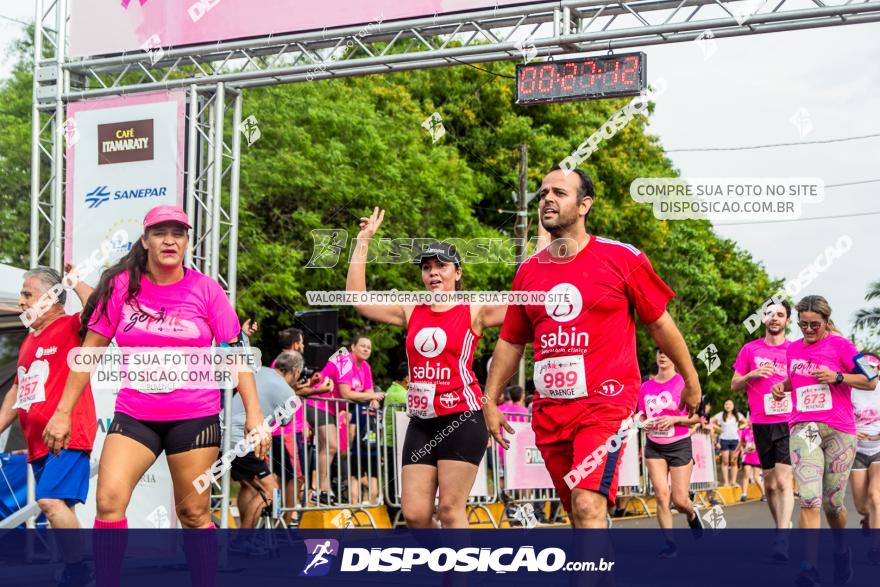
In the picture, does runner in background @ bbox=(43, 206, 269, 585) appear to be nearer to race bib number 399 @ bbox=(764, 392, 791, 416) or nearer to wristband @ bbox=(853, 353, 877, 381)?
wristband @ bbox=(853, 353, 877, 381)

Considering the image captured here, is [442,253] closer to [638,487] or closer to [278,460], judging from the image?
[278,460]

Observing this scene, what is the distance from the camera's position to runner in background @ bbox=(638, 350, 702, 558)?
11.1 m

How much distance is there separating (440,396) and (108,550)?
2.21m

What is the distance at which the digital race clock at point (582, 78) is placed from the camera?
1120 centimetres

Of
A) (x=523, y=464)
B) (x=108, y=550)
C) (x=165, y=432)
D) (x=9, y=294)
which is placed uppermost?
(x=9, y=294)

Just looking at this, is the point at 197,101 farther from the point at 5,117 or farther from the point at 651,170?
the point at 651,170

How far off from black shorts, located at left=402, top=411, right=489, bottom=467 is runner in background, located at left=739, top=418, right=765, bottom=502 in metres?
13.6

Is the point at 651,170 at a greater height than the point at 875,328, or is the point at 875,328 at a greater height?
the point at 651,170

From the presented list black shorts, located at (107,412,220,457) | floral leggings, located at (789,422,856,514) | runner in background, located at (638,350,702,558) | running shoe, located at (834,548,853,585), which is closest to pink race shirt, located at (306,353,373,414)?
runner in background, located at (638,350,702,558)

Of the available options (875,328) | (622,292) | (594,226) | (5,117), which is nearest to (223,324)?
(622,292)

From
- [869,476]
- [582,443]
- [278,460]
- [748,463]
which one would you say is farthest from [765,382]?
[748,463]

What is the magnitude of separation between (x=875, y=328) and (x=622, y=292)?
52076mm

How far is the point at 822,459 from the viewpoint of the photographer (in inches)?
359

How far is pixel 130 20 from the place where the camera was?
12266 millimetres
